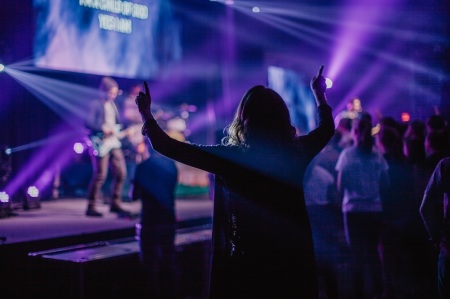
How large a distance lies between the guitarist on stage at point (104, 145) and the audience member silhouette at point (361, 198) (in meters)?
3.01

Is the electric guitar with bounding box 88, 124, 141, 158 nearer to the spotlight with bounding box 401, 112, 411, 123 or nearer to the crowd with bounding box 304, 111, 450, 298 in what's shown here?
the crowd with bounding box 304, 111, 450, 298

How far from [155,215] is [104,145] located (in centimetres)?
208

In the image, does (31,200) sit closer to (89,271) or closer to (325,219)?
(89,271)

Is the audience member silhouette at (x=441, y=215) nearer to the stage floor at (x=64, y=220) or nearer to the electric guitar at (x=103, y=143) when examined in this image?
the stage floor at (x=64, y=220)

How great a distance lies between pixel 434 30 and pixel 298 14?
2424 mm

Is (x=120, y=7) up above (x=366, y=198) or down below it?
above

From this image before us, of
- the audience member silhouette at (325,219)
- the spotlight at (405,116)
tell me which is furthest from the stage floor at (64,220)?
the spotlight at (405,116)

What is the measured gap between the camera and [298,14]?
352 inches

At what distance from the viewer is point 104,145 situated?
6262 mm

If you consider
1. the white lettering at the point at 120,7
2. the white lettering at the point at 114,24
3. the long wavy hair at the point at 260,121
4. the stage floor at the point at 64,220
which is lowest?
the stage floor at the point at 64,220

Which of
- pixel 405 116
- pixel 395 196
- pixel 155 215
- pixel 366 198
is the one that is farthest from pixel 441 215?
pixel 405 116

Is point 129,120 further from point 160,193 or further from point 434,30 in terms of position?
point 434,30

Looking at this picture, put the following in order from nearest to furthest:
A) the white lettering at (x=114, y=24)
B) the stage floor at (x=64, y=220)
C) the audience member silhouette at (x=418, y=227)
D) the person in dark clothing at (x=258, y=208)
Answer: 1. the person in dark clothing at (x=258, y=208)
2. the audience member silhouette at (x=418, y=227)
3. the stage floor at (x=64, y=220)
4. the white lettering at (x=114, y=24)

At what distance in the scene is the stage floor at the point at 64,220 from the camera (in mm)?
4738
